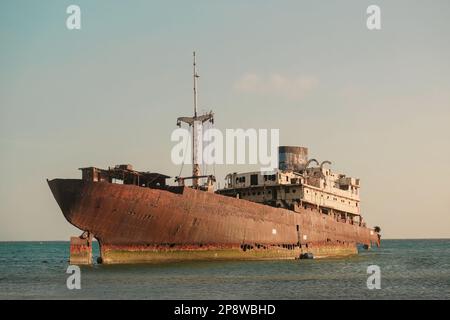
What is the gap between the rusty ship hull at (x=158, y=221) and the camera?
33469 mm

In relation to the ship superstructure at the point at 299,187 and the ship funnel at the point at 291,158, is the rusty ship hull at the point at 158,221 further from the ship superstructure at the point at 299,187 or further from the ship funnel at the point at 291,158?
the ship funnel at the point at 291,158

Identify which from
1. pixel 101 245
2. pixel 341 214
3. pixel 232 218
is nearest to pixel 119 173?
pixel 101 245

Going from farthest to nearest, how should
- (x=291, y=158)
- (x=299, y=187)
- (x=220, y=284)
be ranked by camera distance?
(x=291, y=158) → (x=299, y=187) → (x=220, y=284)

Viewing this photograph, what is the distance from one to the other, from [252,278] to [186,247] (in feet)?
25.1

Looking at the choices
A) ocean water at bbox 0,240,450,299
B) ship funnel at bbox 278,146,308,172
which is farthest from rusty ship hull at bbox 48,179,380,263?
ship funnel at bbox 278,146,308,172

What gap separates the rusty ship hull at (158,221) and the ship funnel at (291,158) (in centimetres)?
1677

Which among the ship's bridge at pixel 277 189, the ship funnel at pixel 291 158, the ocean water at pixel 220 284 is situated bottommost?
the ocean water at pixel 220 284

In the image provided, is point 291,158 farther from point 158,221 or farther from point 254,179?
point 158,221

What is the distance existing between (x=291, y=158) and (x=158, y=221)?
90.4 ft

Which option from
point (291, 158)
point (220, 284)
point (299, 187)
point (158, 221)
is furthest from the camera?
point (291, 158)

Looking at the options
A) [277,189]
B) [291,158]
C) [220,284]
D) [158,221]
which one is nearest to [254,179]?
[277,189]

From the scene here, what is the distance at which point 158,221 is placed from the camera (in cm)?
3481

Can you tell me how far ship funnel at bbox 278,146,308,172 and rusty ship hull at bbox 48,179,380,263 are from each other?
16.8 metres

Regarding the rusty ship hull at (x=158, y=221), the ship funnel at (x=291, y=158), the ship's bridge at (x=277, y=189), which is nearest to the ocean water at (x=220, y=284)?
the rusty ship hull at (x=158, y=221)
